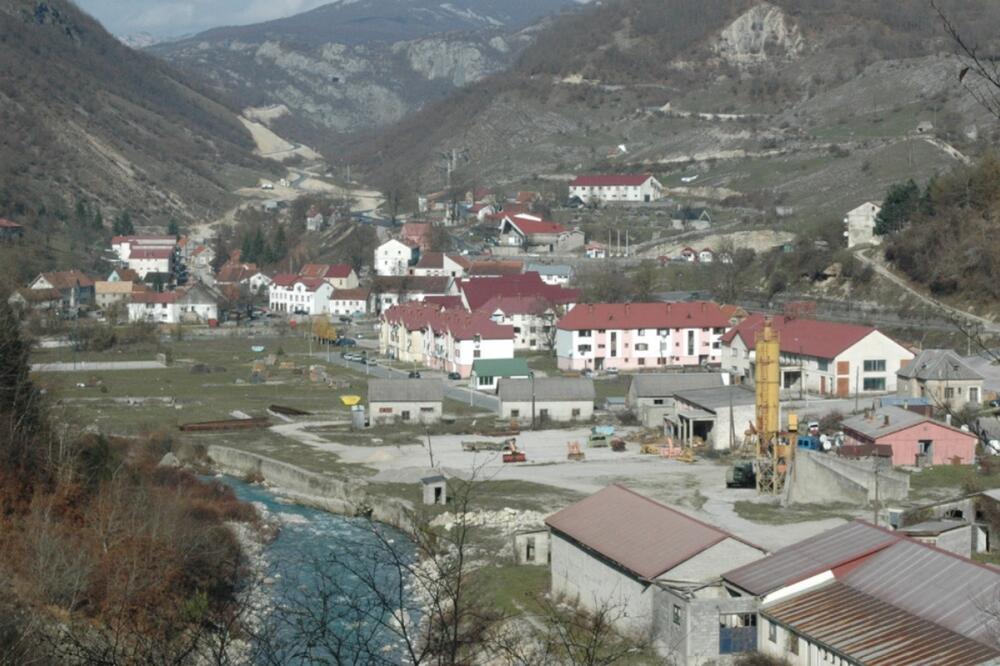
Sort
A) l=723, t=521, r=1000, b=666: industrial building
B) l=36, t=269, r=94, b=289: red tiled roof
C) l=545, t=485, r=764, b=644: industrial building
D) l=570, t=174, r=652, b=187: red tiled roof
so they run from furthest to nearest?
l=570, t=174, r=652, b=187: red tiled roof < l=36, t=269, r=94, b=289: red tiled roof < l=545, t=485, r=764, b=644: industrial building < l=723, t=521, r=1000, b=666: industrial building

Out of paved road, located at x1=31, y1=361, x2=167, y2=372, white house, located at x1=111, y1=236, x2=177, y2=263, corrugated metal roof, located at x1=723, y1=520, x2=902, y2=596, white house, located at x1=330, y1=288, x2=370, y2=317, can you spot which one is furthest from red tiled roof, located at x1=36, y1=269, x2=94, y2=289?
corrugated metal roof, located at x1=723, y1=520, x2=902, y2=596

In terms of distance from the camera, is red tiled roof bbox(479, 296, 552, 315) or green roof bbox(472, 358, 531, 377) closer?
green roof bbox(472, 358, 531, 377)

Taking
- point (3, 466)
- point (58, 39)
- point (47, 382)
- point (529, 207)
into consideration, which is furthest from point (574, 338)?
point (58, 39)

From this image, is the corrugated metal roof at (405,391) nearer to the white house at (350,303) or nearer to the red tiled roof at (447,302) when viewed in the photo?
the red tiled roof at (447,302)

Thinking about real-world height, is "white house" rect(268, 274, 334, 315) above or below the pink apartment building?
above

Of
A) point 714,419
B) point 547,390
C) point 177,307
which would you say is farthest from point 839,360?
point 177,307

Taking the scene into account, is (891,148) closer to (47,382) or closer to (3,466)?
(47,382)

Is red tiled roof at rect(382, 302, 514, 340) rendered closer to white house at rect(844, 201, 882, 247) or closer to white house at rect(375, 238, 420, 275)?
white house at rect(844, 201, 882, 247)
